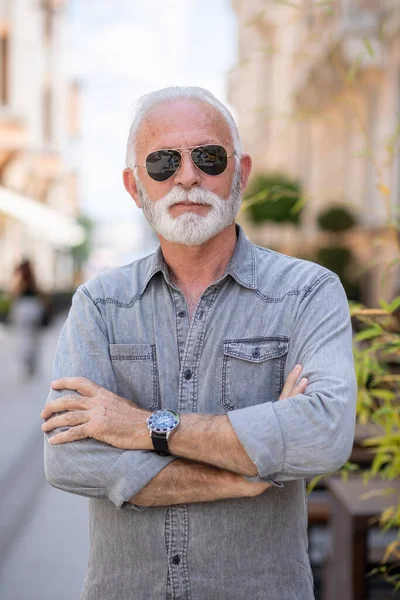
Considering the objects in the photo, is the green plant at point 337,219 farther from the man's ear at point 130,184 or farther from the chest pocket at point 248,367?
the chest pocket at point 248,367

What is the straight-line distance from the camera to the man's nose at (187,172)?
6.59 feet

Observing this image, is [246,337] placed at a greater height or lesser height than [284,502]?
greater

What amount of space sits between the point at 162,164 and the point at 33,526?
4.34 m

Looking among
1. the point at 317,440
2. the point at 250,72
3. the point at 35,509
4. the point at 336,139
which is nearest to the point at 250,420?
the point at 317,440

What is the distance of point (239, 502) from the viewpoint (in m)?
1.95

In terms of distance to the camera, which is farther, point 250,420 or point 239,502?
point 239,502

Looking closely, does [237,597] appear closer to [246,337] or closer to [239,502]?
[239,502]

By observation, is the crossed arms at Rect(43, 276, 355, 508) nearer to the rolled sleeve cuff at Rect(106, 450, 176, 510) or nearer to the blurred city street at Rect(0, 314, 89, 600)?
the rolled sleeve cuff at Rect(106, 450, 176, 510)

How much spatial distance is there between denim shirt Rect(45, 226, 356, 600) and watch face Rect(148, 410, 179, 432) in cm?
7

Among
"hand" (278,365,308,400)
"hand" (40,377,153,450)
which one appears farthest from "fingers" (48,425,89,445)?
"hand" (278,365,308,400)

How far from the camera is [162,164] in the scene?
2.03m

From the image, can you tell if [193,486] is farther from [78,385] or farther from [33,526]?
[33,526]

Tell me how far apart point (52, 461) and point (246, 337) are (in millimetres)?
565

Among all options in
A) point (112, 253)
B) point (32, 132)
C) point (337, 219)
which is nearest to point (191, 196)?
point (337, 219)
